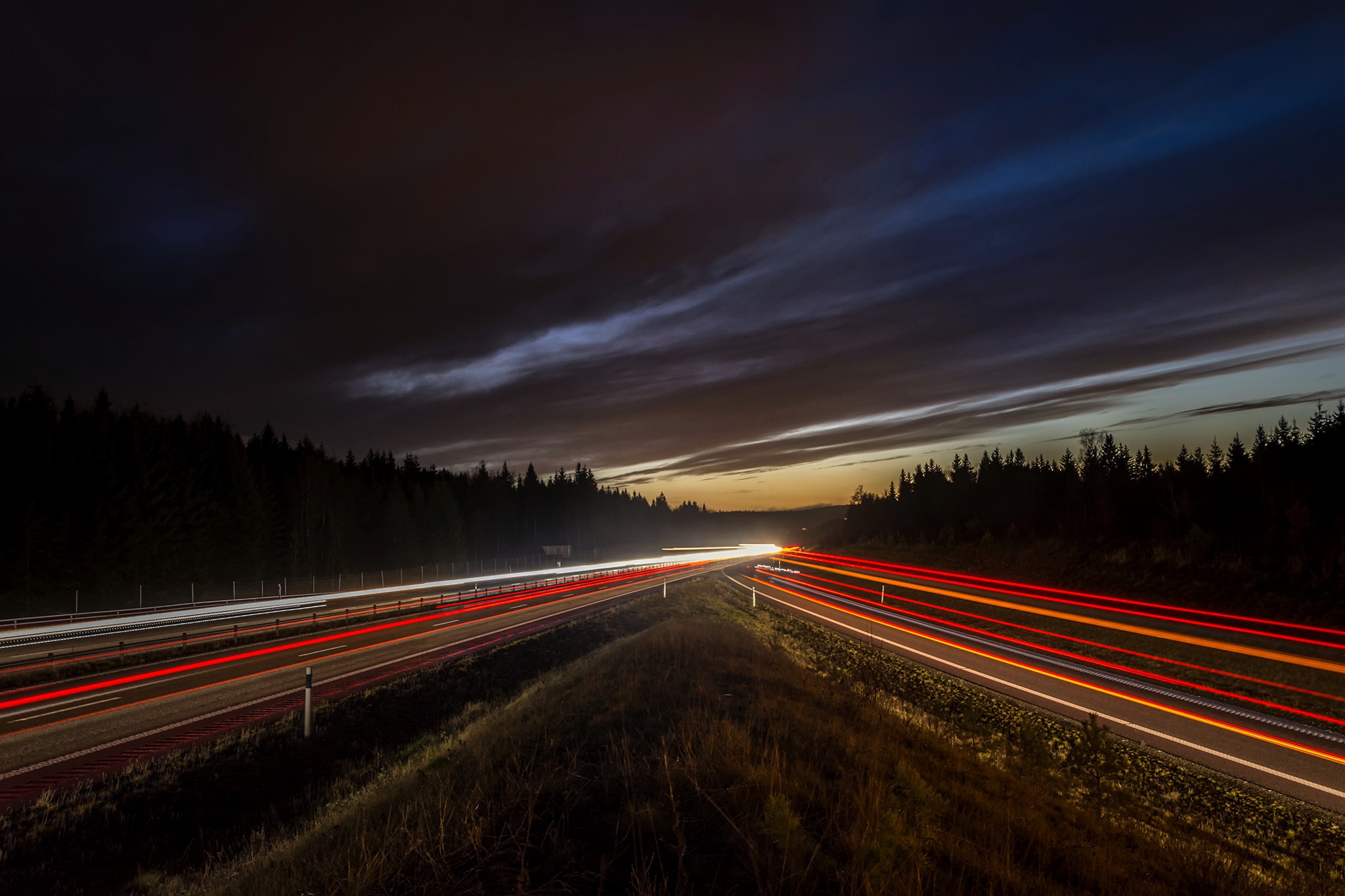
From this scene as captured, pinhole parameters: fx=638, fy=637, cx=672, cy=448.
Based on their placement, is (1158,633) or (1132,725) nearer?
(1132,725)

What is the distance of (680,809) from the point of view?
20.2 ft

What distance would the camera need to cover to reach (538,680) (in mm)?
17734

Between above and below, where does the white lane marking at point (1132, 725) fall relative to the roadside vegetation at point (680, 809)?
below

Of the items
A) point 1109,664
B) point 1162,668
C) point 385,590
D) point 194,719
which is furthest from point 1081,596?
point 385,590

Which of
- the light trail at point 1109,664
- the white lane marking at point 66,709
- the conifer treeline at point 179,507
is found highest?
the conifer treeline at point 179,507

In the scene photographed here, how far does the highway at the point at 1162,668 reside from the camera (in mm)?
12195

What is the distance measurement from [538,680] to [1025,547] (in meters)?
39.6

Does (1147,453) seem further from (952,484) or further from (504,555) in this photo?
(504,555)

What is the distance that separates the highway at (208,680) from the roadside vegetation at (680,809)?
1.80 metres

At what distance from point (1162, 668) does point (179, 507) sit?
190 ft

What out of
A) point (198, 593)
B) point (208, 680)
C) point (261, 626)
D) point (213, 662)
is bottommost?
point (261, 626)

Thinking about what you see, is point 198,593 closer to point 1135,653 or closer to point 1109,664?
point 1109,664

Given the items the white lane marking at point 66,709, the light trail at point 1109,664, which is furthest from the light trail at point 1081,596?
the white lane marking at point 66,709

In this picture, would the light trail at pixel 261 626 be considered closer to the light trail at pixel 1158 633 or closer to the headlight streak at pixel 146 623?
the headlight streak at pixel 146 623
